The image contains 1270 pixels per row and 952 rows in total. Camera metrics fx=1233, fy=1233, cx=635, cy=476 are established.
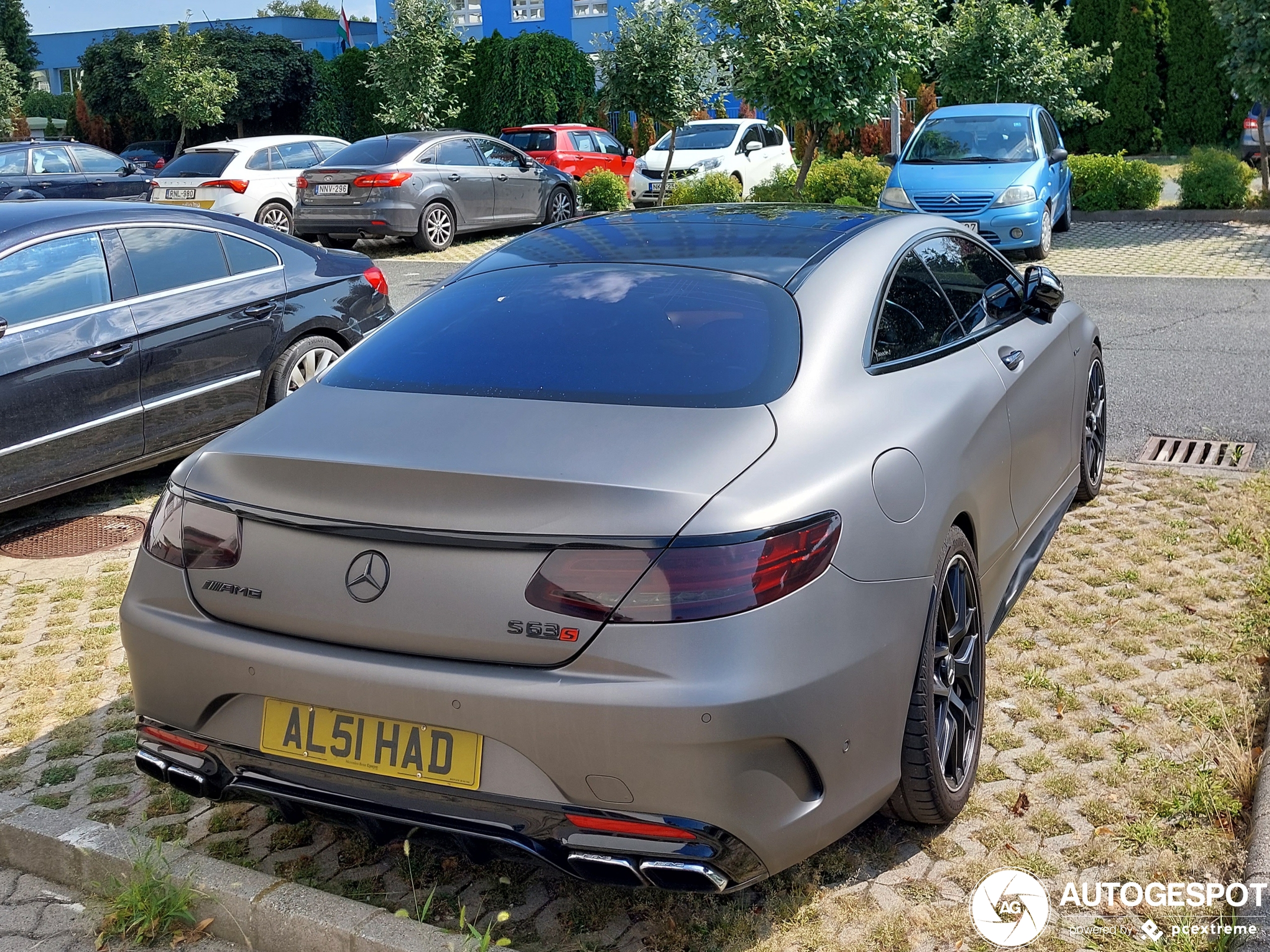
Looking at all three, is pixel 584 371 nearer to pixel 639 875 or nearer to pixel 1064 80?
pixel 639 875

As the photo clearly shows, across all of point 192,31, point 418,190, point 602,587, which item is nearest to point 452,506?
point 602,587

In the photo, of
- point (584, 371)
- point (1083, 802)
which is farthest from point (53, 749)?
point (1083, 802)

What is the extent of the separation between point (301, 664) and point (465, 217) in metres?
14.9

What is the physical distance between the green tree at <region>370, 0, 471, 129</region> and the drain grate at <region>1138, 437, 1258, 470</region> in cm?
2142

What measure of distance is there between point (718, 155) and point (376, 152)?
6869 mm

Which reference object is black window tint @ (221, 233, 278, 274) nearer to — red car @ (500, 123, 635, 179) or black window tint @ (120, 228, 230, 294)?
black window tint @ (120, 228, 230, 294)

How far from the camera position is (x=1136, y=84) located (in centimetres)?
3011

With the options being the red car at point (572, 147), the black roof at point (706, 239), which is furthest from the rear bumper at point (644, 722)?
the red car at point (572, 147)

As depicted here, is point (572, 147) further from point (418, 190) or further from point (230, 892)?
point (230, 892)

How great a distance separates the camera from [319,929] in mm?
2812

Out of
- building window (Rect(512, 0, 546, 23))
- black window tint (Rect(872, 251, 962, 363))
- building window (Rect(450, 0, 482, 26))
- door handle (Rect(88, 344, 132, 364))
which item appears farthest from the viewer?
building window (Rect(450, 0, 482, 26))

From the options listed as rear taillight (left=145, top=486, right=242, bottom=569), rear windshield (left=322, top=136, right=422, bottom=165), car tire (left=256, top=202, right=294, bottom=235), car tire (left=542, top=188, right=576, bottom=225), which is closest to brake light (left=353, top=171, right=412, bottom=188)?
rear windshield (left=322, top=136, right=422, bottom=165)

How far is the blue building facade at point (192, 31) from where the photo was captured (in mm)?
54156

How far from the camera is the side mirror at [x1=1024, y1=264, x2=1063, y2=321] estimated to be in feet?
15.0
